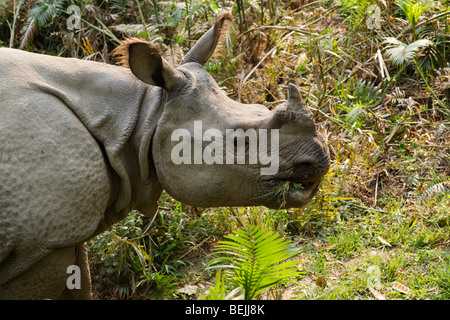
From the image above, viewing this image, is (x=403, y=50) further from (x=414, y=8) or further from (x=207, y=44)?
(x=207, y=44)

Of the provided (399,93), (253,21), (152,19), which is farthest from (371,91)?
(152,19)

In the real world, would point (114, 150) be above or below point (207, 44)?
below

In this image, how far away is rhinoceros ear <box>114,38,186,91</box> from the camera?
349cm

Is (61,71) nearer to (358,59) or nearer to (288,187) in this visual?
(288,187)

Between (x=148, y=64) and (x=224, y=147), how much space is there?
0.70m

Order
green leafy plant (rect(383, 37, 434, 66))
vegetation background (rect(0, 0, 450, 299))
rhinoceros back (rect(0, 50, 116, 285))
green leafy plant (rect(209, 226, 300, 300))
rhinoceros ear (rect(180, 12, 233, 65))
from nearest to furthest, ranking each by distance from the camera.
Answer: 1. rhinoceros back (rect(0, 50, 116, 285))
2. green leafy plant (rect(209, 226, 300, 300))
3. rhinoceros ear (rect(180, 12, 233, 65))
4. vegetation background (rect(0, 0, 450, 299))
5. green leafy plant (rect(383, 37, 434, 66))

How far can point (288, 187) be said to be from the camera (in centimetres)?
353

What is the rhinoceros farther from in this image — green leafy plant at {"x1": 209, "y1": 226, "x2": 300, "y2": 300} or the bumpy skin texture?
green leafy plant at {"x1": 209, "y1": 226, "x2": 300, "y2": 300}

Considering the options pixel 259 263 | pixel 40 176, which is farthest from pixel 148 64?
pixel 259 263

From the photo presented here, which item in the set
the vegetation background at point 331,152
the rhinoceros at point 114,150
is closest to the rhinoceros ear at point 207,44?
the rhinoceros at point 114,150

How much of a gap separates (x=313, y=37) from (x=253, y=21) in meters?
1.28

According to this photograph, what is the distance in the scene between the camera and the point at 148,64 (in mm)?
3564

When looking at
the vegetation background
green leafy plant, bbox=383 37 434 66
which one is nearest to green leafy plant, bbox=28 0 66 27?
the vegetation background

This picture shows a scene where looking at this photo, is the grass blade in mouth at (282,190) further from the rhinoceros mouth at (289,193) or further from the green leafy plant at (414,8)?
the green leafy plant at (414,8)
